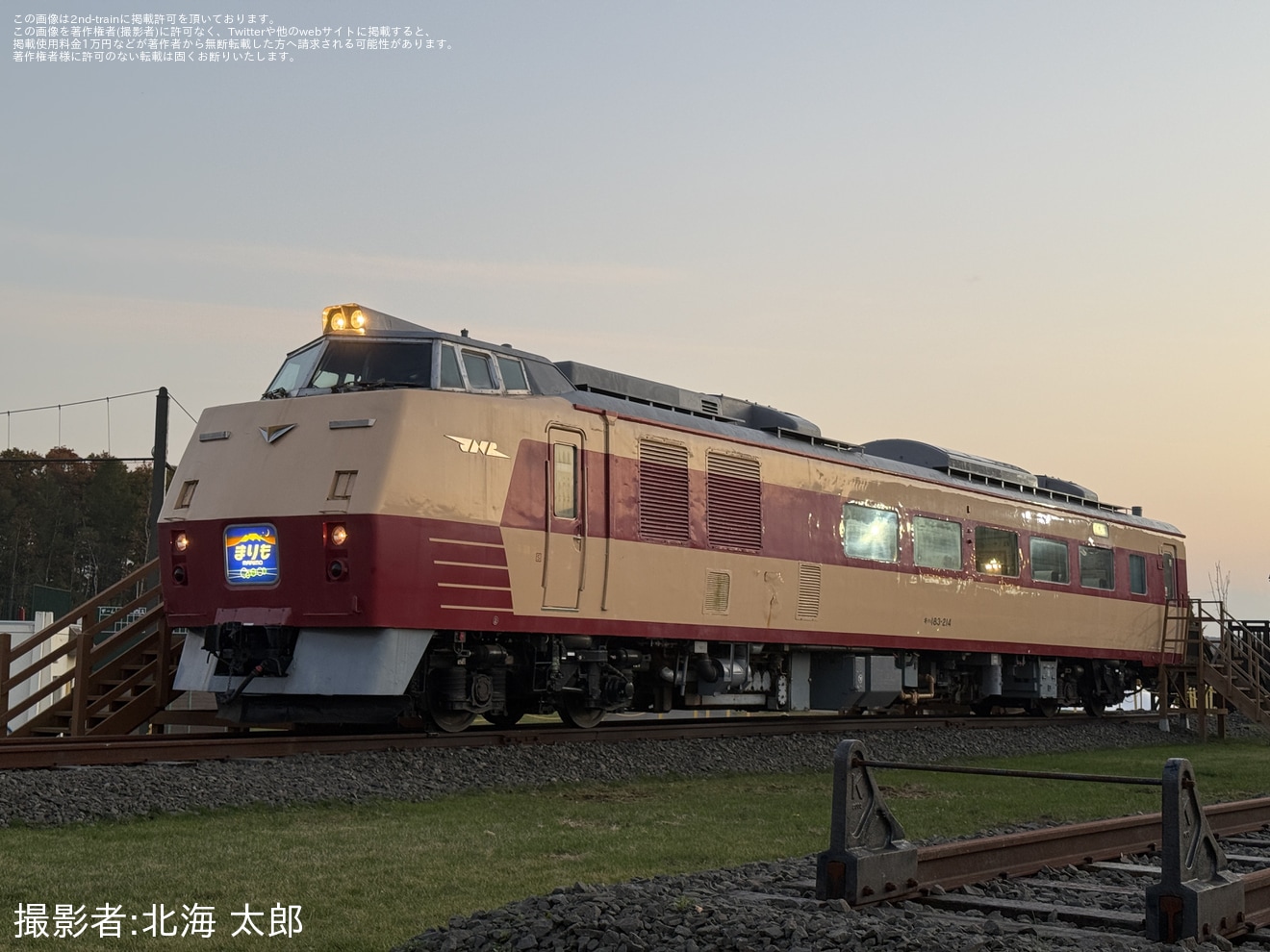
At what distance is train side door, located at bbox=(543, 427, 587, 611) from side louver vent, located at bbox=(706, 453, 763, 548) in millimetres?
2281

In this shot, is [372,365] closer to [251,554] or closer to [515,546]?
[251,554]

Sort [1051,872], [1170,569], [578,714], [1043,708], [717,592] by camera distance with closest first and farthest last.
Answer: [1051,872]
[578,714]
[717,592]
[1043,708]
[1170,569]

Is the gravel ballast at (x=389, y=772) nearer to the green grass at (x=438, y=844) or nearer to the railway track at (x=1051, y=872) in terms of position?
the green grass at (x=438, y=844)

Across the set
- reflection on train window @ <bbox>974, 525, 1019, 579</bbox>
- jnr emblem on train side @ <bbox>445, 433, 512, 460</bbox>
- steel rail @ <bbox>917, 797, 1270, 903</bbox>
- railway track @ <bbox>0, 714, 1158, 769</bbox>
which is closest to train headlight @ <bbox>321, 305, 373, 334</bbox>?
jnr emblem on train side @ <bbox>445, 433, 512, 460</bbox>

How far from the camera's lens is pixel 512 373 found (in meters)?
14.7

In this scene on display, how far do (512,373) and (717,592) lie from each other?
389cm

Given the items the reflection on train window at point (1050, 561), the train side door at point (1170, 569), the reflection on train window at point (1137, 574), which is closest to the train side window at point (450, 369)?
the reflection on train window at point (1050, 561)

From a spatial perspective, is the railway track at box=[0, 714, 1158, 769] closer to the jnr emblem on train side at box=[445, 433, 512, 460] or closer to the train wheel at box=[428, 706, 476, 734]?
the train wheel at box=[428, 706, 476, 734]

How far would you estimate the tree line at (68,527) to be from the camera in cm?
9344

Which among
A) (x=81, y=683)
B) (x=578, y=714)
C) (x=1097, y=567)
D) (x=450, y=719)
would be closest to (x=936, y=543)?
(x=1097, y=567)

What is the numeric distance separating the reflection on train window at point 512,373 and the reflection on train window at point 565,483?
30.7 inches

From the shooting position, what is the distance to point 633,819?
35.4 feet

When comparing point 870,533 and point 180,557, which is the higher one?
point 870,533

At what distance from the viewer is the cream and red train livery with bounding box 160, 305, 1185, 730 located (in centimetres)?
1323
